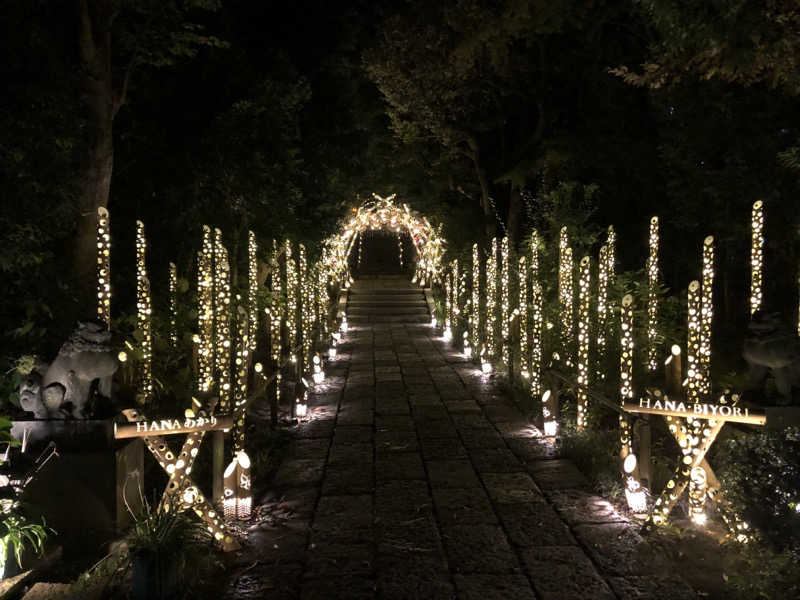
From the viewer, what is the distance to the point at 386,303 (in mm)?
21531

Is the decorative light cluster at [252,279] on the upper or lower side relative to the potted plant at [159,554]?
upper

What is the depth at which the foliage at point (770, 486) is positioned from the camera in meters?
3.22

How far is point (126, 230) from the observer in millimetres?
8922

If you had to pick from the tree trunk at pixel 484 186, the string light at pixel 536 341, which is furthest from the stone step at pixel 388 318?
the string light at pixel 536 341

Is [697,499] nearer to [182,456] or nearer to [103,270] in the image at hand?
[182,456]

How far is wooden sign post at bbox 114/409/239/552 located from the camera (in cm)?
398

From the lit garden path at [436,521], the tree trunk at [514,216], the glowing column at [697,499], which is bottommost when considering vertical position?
the lit garden path at [436,521]

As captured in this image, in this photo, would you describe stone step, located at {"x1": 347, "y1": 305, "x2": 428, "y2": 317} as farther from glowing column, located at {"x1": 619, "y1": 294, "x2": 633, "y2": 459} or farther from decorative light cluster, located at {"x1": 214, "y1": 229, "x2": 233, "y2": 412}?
glowing column, located at {"x1": 619, "y1": 294, "x2": 633, "y2": 459}

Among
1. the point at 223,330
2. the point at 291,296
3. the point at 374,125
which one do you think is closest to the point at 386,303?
the point at 374,125

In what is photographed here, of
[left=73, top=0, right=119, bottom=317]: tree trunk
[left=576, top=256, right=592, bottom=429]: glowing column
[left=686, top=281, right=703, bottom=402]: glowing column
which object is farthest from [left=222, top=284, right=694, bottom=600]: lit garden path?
[left=73, top=0, right=119, bottom=317]: tree trunk

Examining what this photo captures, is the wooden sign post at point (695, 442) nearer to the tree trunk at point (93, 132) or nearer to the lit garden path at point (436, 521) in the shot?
the lit garden path at point (436, 521)

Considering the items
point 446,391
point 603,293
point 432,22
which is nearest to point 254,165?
point 446,391

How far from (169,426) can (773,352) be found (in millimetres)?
3675

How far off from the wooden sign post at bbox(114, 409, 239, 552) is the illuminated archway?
14921 mm
